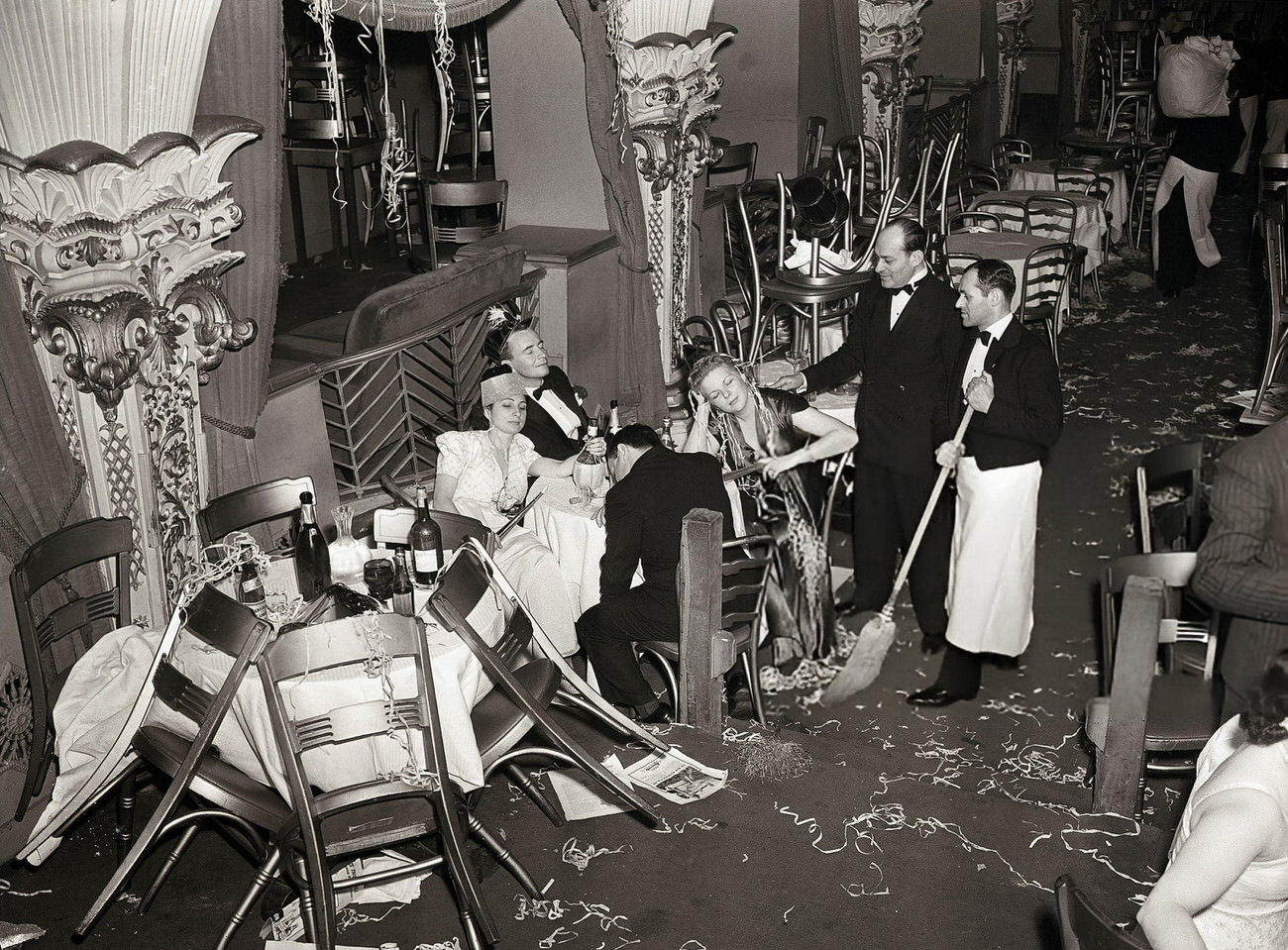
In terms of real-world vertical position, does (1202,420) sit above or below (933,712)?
above

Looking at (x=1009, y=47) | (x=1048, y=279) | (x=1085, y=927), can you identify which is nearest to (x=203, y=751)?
(x=1085, y=927)

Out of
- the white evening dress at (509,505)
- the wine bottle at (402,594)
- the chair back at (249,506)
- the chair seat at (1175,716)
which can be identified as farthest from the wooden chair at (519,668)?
the chair seat at (1175,716)

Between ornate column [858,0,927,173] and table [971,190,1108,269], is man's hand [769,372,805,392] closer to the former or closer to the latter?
table [971,190,1108,269]

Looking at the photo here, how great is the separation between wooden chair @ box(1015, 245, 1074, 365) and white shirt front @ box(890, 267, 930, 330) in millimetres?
2724

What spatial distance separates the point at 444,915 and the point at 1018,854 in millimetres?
1721

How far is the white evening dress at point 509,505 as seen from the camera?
14.9 feet

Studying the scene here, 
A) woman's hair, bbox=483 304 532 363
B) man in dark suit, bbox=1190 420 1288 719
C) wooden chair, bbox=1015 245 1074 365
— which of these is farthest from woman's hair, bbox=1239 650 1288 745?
wooden chair, bbox=1015 245 1074 365

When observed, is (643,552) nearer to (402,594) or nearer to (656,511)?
(656,511)

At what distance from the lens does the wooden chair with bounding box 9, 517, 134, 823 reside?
12.2ft

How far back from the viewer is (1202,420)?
7613mm

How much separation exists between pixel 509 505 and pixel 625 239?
2517 mm

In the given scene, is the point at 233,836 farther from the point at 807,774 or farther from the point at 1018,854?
the point at 1018,854

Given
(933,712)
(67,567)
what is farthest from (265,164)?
(933,712)

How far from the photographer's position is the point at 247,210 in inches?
186
